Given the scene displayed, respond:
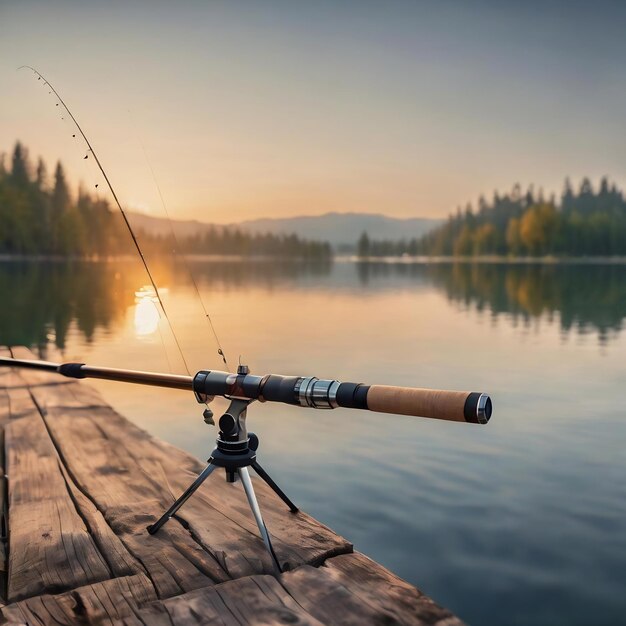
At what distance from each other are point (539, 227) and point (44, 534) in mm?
148927

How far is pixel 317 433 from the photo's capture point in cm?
878

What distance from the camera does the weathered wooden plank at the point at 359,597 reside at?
279 centimetres

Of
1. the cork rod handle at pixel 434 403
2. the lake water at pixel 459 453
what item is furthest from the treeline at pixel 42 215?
the cork rod handle at pixel 434 403

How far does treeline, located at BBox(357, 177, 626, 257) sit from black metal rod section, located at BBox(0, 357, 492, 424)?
487 feet

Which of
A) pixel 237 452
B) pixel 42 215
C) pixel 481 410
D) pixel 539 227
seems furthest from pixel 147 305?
pixel 539 227

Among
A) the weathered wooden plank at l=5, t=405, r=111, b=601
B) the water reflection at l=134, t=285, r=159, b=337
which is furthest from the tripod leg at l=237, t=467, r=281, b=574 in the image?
the water reflection at l=134, t=285, r=159, b=337

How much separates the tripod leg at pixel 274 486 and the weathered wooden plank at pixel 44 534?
0.83 metres

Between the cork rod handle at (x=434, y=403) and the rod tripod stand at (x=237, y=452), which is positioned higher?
the cork rod handle at (x=434, y=403)

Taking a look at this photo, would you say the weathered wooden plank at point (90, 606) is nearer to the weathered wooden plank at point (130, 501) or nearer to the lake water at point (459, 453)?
the weathered wooden plank at point (130, 501)

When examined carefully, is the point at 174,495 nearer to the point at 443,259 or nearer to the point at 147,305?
the point at 147,305

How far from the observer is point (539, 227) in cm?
14338

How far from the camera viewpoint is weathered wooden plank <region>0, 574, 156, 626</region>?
9.12 feet

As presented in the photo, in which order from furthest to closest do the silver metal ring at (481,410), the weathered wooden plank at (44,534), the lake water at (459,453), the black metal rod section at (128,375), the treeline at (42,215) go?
1. the treeline at (42,215)
2. the lake water at (459,453)
3. the black metal rod section at (128,375)
4. the weathered wooden plank at (44,534)
5. the silver metal ring at (481,410)

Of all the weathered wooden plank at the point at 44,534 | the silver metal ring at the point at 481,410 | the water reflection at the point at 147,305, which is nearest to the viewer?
the silver metal ring at the point at 481,410
